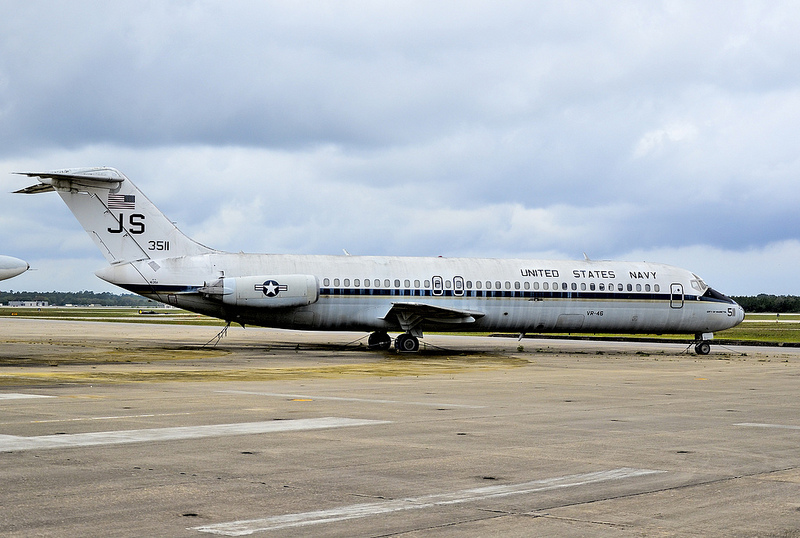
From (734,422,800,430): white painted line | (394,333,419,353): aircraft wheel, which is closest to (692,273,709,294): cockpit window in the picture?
(394,333,419,353): aircraft wheel

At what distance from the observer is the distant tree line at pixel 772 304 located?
156m

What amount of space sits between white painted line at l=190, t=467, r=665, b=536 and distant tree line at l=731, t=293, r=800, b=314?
15612 centimetres

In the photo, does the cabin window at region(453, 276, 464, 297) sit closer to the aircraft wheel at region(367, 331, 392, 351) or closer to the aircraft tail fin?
the aircraft wheel at region(367, 331, 392, 351)

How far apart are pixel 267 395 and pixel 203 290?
1656 centimetres

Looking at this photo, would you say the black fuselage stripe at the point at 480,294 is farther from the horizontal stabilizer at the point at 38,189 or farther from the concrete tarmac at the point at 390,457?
the concrete tarmac at the point at 390,457

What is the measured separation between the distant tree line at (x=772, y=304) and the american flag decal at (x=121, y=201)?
14044cm

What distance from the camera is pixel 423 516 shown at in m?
7.08

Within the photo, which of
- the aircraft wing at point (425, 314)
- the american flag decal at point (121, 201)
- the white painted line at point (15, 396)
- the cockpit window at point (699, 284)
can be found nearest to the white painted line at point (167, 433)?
the white painted line at point (15, 396)

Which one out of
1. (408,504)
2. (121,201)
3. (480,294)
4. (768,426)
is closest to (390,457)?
(408,504)

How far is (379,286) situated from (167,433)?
2375cm

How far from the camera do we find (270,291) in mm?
33156

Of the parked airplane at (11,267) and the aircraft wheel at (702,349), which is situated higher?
the parked airplane at (11,267)

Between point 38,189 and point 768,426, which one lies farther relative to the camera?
point 38,189

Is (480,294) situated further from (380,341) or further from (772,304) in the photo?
(772,304)
